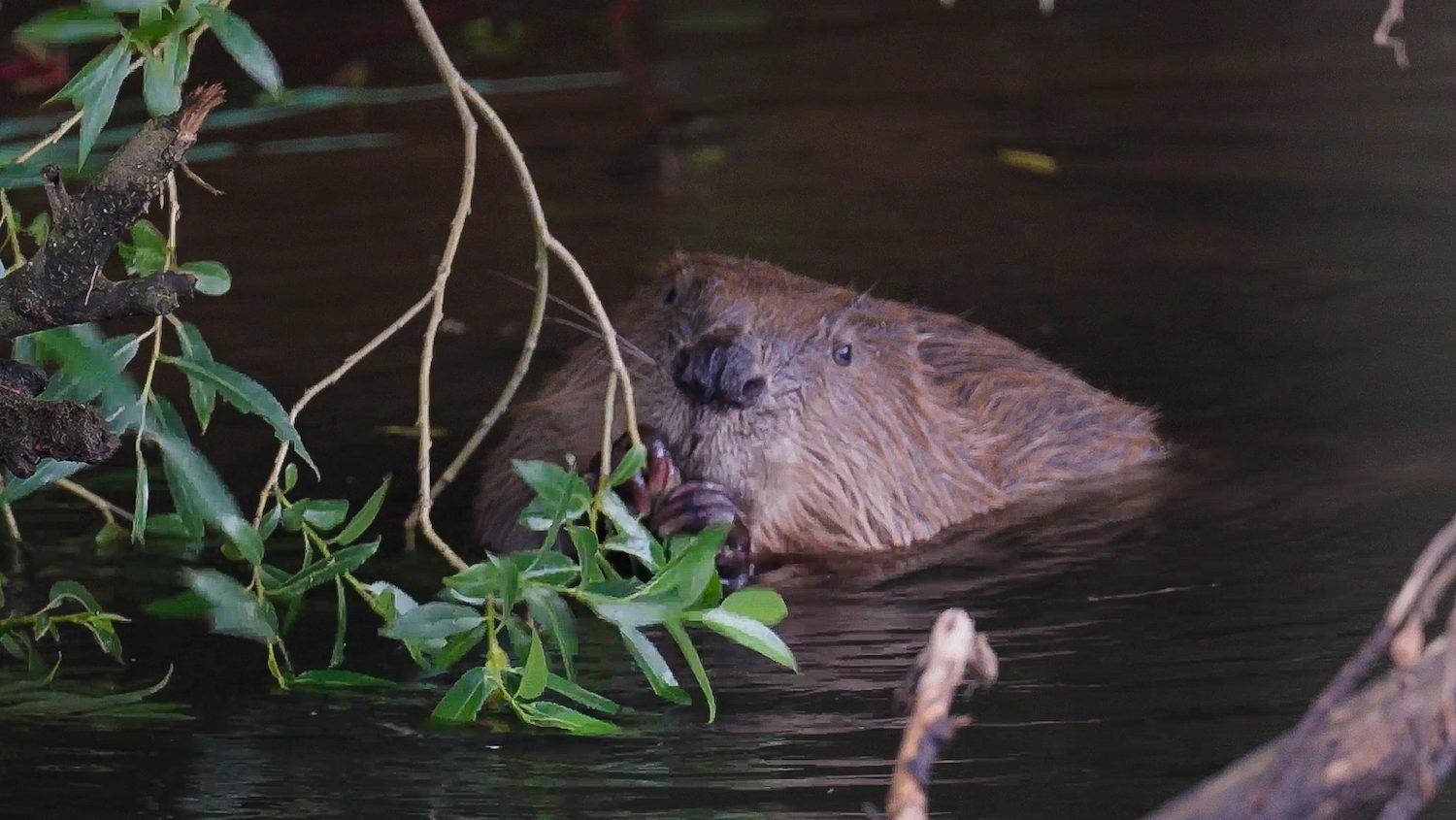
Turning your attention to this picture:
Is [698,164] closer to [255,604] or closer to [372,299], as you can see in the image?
[372,299]

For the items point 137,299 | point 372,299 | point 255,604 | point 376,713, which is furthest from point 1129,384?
point 137,299

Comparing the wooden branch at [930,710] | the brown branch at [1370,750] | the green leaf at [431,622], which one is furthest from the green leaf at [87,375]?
the brown branch at [1370,750]

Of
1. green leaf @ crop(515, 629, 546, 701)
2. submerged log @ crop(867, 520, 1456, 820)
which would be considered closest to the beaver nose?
green leaf @ crop(515, 629, 546, 701)

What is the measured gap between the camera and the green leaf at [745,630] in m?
2.14

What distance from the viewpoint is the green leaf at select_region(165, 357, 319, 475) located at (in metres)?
2.19

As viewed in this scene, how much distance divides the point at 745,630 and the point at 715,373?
1.15 metres

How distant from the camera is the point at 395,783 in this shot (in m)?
2.54

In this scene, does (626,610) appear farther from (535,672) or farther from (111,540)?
(111,540)

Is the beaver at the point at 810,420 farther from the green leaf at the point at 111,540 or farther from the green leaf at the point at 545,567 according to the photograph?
the green leaf at the point at 545,567

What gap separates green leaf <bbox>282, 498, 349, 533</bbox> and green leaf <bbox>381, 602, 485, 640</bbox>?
0.16 meters

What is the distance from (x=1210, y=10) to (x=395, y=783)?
573cm

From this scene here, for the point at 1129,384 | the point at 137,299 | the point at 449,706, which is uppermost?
the point at 137,299

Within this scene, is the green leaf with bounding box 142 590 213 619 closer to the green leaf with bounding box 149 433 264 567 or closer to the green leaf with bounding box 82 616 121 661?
the green leaf with bounding box 82 616 121 661

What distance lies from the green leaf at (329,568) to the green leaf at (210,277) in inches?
11.1
